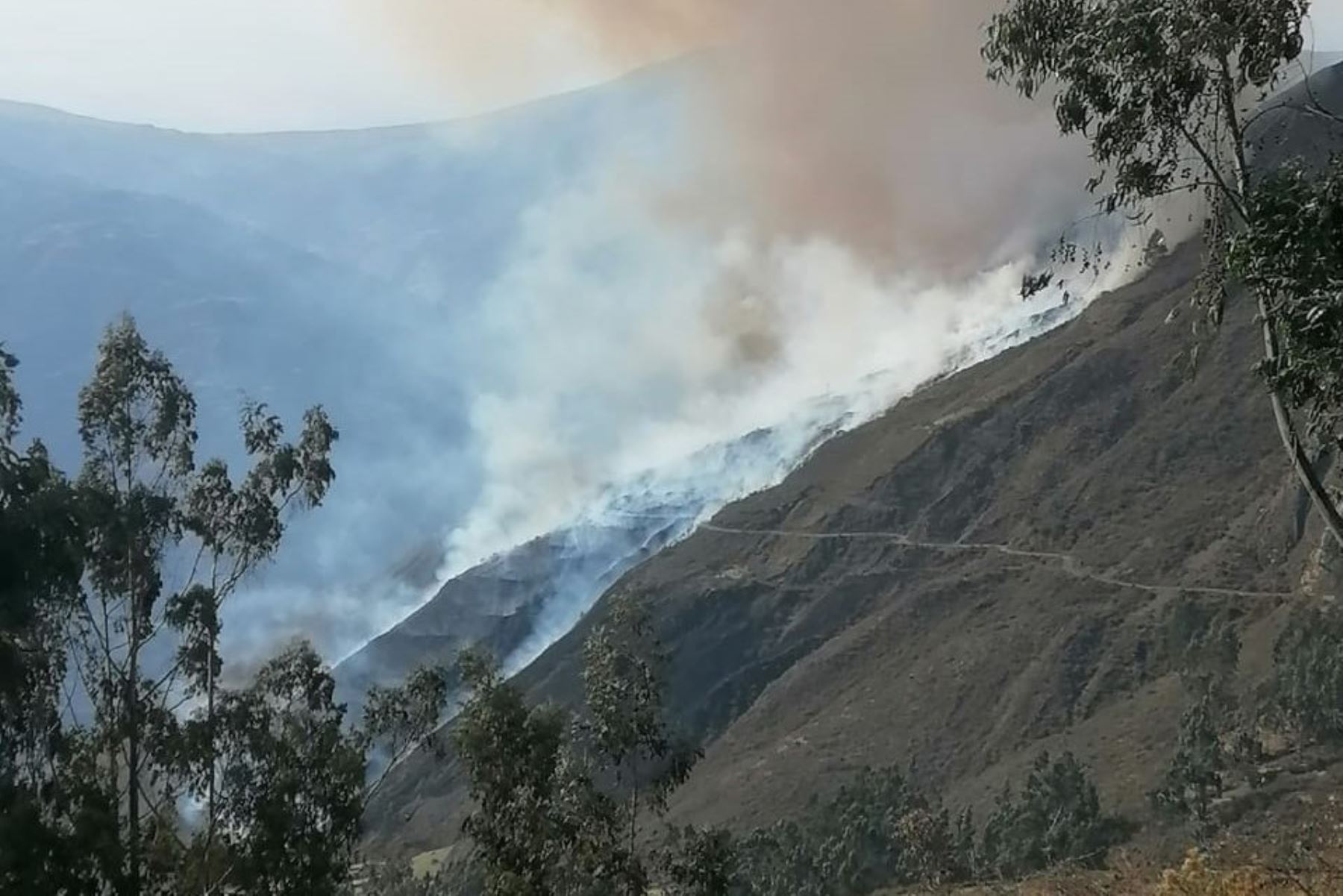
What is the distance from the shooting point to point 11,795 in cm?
1523

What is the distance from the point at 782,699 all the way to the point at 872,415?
172 feet

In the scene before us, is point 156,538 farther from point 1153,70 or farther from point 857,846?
point 857,846

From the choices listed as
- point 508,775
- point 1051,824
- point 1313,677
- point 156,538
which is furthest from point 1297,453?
point 1313,677

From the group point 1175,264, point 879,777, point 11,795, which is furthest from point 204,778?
point 1175,264

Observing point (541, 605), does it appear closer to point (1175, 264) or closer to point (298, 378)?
point (298, 378)

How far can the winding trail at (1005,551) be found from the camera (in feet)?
243

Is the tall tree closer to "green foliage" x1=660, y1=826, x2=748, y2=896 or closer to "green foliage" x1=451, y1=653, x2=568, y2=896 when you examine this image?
"green foliage" x1=451, y1=653, x2=568, y2=896

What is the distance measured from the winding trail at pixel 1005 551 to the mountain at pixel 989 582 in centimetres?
23

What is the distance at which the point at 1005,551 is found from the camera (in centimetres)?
9231

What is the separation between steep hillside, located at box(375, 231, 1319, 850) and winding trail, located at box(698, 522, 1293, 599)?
21 centimetres

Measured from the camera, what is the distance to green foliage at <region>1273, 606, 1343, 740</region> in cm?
5353

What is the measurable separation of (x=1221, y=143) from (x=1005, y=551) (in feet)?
271

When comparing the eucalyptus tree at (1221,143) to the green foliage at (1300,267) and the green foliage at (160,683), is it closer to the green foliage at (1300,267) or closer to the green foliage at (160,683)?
the green foliage at (1300,267)

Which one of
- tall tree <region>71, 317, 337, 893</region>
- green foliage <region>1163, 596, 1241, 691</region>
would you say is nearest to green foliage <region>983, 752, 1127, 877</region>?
green foliage <region>1163, 596, 1241, 691</region>
